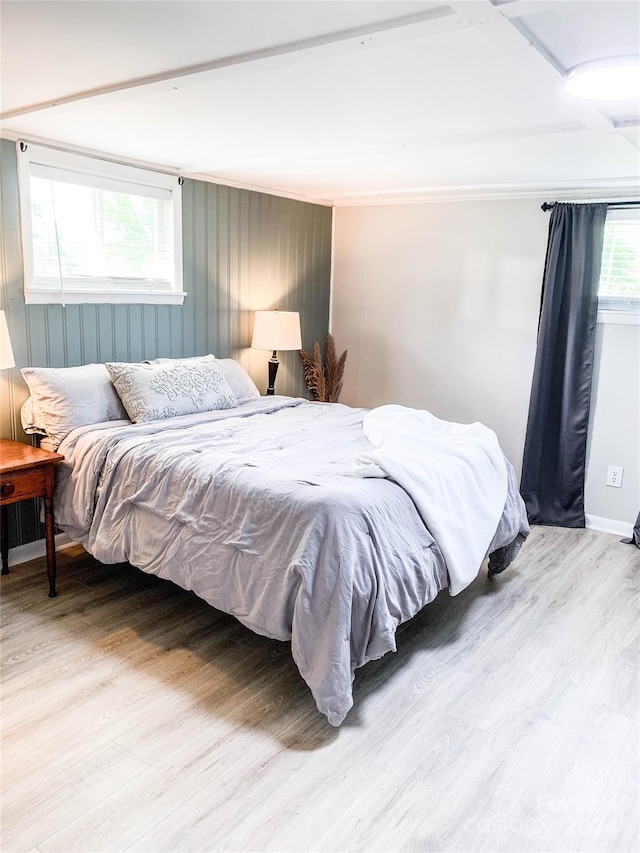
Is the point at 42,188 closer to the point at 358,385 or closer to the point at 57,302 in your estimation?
the point at 57,302

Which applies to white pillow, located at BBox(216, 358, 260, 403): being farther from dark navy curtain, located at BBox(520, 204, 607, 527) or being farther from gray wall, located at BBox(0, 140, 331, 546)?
dark navy curtain, located at BBox(520, 204, 607, 527)

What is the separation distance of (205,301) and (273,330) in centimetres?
49

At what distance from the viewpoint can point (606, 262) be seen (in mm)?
4047

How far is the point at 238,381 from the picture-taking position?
404 centimetres

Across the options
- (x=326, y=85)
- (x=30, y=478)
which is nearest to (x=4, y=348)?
(x=30, y=478)

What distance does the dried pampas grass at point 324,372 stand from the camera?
5.06 m

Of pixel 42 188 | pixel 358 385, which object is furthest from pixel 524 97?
pixel 358 385

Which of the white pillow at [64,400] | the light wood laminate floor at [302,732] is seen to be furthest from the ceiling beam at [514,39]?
the white pillow at [64,400]

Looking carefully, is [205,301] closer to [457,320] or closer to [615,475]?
[457,320]

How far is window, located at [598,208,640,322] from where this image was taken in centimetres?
395

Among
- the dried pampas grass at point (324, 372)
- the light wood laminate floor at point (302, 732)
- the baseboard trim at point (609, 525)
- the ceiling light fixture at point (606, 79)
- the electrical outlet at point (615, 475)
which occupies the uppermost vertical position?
the ceiling light fixture at point (606, 79)

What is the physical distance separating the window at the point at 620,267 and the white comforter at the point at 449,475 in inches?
57.0

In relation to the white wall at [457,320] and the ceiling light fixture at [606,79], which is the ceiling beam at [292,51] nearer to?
the ceiling light fixture at [606,79]

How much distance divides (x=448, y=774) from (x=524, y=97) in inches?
88.5
